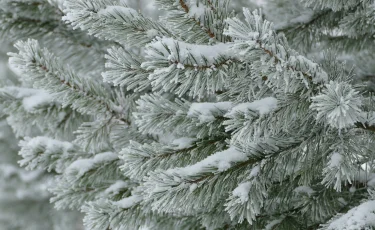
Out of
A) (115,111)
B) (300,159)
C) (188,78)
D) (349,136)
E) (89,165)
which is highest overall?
(188,78)

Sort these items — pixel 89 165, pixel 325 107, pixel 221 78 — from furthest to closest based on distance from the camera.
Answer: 1. pixel 89 165
2. pixel 221 78
3. pixel 325 107

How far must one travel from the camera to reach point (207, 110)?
4.09ft

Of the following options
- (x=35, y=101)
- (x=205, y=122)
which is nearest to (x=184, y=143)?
(x=205, y=122)

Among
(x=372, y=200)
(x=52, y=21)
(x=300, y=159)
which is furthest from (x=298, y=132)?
(x=52, y=21)

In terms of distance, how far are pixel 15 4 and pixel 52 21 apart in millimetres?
191

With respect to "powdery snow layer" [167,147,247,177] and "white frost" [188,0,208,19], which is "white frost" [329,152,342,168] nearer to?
"powdery snow layer" [167,147,247,177]

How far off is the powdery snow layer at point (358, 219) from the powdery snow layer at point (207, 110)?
438 mm

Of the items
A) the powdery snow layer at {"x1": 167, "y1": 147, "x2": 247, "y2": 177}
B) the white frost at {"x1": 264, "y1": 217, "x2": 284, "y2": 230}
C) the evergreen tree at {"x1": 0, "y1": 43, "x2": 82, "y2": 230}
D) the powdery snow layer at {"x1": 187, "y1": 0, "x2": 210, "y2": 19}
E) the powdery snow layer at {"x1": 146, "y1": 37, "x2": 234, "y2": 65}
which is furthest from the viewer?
the evergreen tree at {"x1": 0, "y1": 43, "x2": 82, "y2": 230}

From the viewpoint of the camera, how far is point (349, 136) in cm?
109

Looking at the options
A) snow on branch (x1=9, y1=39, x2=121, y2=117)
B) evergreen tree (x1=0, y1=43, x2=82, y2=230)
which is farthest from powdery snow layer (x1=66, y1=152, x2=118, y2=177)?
evergreen tree (x1=0, y1=43, x2=82, y2=230)

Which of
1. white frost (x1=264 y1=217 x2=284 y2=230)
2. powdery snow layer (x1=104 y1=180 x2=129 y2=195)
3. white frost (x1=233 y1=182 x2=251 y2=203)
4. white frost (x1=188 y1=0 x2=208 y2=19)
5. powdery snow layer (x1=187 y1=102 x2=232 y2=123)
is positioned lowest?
powdery snow layer (x1=104 y1=180 x2=129 y2=195)

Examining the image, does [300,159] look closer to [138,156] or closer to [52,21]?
[138,156]

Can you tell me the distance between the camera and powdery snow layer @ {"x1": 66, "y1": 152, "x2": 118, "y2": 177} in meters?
1.63

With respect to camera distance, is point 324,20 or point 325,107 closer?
point 325,107
